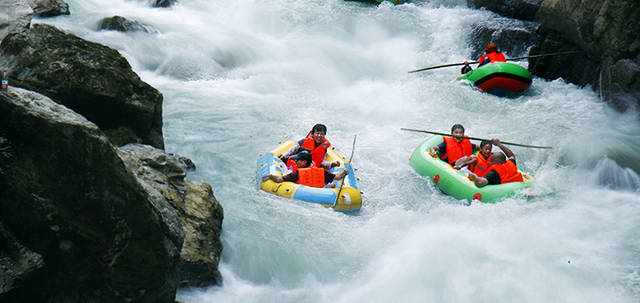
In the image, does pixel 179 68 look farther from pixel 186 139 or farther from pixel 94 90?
pixel 94 90

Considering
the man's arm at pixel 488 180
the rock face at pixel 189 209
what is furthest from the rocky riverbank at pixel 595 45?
the rock face at pixel 189 209

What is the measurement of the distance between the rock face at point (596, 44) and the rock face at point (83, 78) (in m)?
8.52

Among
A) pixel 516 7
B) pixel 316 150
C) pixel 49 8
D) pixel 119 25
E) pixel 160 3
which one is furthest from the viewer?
pixel 516 7

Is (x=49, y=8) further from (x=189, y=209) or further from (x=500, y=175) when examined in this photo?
(x=500, y=175)

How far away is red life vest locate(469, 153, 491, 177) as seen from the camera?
9.15 meters

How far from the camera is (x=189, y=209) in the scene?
6320 millimetres

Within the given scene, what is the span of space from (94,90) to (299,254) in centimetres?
281

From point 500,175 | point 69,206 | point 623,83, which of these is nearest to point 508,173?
point 500,175

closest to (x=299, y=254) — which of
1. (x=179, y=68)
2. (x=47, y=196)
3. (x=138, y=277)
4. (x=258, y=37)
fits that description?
(x=138, y=277)

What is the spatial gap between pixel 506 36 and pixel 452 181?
8039 millimetres

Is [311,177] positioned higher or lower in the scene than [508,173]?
lower

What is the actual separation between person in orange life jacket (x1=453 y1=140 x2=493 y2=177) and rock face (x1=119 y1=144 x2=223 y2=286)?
4.07 metres

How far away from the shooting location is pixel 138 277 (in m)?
4.15

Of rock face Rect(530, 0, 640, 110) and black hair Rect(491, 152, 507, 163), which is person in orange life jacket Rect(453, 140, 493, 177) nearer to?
black hair Rect(491, 152, 507, 163)
